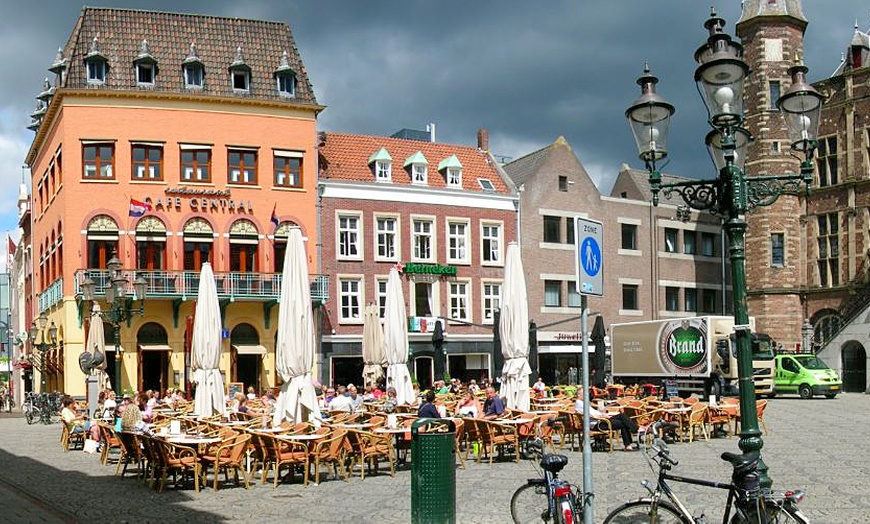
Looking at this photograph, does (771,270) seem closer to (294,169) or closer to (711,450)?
(294,169)

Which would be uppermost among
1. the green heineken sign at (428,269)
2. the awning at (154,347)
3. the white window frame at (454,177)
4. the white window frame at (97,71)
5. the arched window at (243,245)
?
the white window frame at (97,71)

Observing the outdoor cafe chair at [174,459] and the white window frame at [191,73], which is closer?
the outdoor cafe chair at [174,459]

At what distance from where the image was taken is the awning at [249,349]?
39562 mm

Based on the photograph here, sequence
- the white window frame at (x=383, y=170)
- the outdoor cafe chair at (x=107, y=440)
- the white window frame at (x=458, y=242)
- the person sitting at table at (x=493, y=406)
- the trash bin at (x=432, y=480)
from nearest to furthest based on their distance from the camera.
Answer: the trash bin at (x=432, y=480), the outdoor cafe chair at (x=107, y=440), the person sitting at table at (x=493, y=406), the white window frame at (x=383, y=170), the white window frame at (x=458, y=242)

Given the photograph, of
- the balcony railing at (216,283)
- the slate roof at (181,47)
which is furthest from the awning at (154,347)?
the slate roof at (181,47)

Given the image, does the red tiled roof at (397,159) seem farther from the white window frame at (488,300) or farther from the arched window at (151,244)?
the arched window at (151,244)

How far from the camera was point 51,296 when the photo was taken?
42.4 meters

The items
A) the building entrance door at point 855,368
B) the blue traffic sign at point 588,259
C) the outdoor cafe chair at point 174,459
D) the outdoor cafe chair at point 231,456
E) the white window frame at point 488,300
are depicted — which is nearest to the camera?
the blue traffic sign at point 588,259

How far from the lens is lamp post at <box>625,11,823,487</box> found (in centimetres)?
995

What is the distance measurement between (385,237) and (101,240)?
11549 mm

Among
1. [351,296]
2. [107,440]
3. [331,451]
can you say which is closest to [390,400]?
[107,440]

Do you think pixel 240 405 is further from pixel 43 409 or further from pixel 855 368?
pixel 855 368

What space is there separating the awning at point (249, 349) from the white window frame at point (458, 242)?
9.27 meters

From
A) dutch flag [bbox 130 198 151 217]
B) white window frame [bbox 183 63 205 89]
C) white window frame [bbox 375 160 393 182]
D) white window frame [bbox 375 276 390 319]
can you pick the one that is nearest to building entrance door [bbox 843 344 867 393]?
white window frame [bbox 375 276 390 319]
